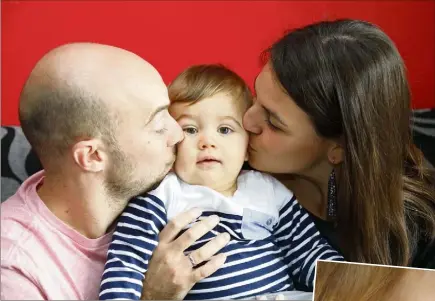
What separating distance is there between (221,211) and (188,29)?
369 millimetres

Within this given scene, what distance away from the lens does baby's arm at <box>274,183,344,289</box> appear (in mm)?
1186

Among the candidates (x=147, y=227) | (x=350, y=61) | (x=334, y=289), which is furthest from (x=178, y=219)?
(x=350, y=61)

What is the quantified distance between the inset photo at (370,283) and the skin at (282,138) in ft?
0.50

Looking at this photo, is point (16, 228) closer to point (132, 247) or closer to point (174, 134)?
point (132, 247)

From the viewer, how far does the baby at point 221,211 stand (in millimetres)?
1106

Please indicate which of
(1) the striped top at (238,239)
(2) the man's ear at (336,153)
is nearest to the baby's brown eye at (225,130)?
(1) the striped top at (238,239)

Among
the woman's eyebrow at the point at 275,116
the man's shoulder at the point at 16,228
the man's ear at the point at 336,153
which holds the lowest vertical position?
the man's shoulder at the point at 16,228

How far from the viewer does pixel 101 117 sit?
108 centimetres

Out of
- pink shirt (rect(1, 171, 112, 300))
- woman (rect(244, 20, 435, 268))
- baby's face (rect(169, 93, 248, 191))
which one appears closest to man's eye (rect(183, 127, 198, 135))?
baby's face (rect(169, 93, 248, 191))

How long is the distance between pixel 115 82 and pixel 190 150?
18cm

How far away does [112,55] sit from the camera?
111 centimetres

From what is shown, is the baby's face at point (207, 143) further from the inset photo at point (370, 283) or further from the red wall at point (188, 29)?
the inset photo at point (370, 283)

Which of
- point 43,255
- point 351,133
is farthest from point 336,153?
point 43,255

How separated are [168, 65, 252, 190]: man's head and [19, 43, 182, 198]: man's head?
0.10 feet
